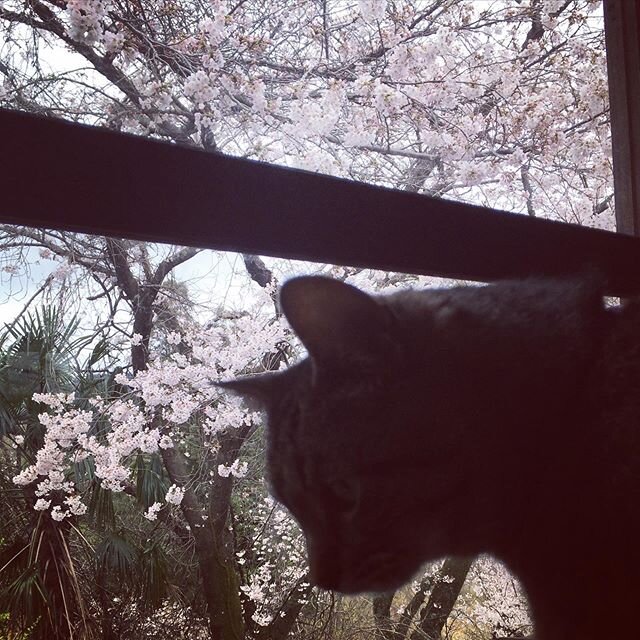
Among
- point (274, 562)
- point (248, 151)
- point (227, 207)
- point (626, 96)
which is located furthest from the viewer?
point (274, 562)

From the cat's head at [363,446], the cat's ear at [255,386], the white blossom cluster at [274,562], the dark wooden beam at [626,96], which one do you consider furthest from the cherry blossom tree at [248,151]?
the cat's head at [363,446]

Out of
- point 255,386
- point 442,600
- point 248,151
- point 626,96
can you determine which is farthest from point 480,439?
point 442,600

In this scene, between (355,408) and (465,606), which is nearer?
(355,408)

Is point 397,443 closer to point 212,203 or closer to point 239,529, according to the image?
point 212,203

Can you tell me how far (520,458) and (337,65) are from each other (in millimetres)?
2193

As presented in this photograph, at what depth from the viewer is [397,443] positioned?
440mm

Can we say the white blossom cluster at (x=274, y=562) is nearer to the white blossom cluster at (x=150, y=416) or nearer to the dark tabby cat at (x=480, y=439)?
the white blossom cluster at (x=150, y=416)

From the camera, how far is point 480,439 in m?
0.45

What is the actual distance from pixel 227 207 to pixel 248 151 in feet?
6.85

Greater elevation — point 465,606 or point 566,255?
point 566,255

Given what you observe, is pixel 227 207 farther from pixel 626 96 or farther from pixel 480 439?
pixel 626 96

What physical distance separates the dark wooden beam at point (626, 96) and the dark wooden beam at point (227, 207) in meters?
0.71

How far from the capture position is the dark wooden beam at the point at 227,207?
313mm

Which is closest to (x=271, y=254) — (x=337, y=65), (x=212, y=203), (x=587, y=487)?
(x=212, y=203)
